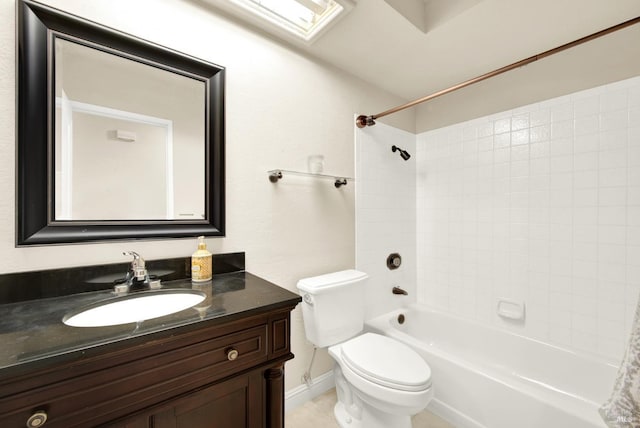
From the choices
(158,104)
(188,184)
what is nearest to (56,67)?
(158,104)

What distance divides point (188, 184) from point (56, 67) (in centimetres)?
60

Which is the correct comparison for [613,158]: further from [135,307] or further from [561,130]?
[135,307]

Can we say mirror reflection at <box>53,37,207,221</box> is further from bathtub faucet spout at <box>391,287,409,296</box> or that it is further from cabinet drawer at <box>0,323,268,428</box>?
bathtub faucet spout at <box>391,287,409,296</box>

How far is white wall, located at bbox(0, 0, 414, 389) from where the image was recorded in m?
0.96

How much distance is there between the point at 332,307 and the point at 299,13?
1682 millimetres

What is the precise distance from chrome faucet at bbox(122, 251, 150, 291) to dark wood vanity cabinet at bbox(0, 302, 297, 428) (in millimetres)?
463

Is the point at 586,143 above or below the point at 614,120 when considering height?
below

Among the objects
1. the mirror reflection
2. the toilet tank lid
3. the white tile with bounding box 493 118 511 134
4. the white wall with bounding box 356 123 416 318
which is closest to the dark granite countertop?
the mirror reflection

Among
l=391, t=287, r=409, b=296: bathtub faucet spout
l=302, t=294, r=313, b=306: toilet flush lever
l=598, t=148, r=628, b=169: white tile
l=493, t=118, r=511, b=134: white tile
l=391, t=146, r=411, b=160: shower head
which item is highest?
l=493, t=118, r=511, b=134: white tile

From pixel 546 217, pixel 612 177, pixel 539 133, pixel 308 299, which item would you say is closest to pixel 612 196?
pixel 612 177

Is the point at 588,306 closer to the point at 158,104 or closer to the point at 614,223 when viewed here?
the point at 614,223

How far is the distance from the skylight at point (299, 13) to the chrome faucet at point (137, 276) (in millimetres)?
1273

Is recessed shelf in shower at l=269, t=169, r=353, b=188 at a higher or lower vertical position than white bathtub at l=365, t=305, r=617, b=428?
higher

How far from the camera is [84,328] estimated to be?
Answer: 2.34 feet
